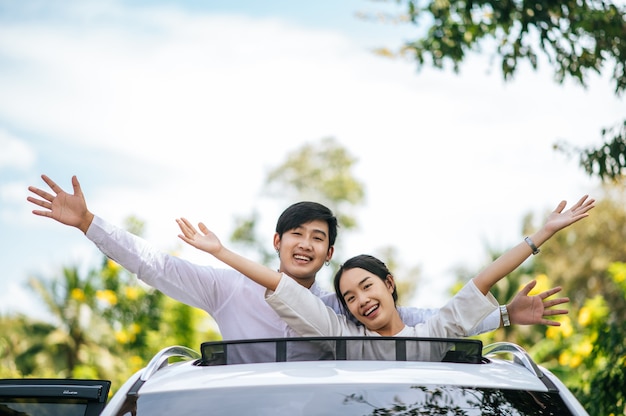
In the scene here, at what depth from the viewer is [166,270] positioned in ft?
13.2

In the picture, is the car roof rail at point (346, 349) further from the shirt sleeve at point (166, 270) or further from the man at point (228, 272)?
the shirt sleeve at point (166, 270)

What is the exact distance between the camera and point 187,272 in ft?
13.4

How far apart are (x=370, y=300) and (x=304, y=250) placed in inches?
18.1

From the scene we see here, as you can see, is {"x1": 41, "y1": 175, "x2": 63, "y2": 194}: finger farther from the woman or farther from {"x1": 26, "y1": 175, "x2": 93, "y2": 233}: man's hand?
the woman

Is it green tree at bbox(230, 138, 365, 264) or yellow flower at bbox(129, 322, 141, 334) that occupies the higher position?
green tree at bbox(230, 138, 365, 264)

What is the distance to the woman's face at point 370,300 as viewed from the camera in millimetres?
3701

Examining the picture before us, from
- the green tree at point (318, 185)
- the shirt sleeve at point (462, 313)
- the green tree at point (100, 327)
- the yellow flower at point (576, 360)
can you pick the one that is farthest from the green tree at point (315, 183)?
the shirt sleeve at point (462, 313)

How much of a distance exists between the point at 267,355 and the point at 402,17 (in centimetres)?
604

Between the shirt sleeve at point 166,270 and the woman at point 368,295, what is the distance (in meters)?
0.31

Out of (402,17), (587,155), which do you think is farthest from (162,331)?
(587,155)

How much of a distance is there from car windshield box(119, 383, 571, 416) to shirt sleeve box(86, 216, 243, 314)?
167 centimetres

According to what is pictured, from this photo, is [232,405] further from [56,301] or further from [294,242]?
[56,301]

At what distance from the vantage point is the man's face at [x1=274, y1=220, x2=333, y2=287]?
4.01 m

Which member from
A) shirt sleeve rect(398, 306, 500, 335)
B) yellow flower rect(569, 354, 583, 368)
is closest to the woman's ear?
shirt sleeve rect(398, 306, 500, 335)
